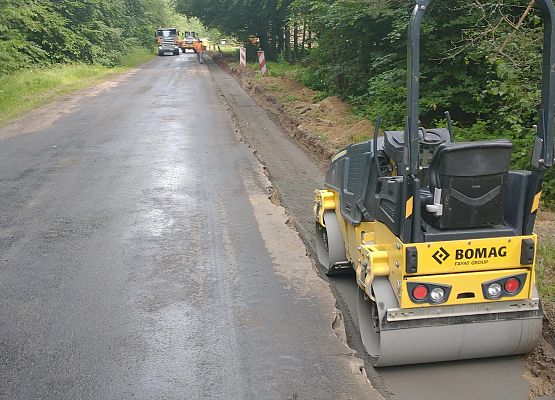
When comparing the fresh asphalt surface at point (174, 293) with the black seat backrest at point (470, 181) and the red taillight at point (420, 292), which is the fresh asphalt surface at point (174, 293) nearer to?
the red taillight at point (420, 292)

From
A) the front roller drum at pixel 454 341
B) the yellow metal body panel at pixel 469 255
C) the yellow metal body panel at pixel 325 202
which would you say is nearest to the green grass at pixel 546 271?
the front roller drum at pixel 454 341

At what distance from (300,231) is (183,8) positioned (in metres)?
39.2

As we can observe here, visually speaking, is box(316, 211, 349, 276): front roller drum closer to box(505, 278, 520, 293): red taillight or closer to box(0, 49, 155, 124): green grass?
box(505, 278, 520, 293): red taillight

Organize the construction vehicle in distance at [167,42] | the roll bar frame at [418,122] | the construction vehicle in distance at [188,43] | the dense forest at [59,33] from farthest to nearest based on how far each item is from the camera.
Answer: the construction vehicle in distance at [188,43], the construction vehicle in distance at [167,42], the dense forest at [59,33], the roll bar frame at [418,122]

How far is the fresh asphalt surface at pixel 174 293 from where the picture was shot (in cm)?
425

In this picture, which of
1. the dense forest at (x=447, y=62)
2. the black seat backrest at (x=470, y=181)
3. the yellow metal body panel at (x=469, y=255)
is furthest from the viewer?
the dense forest at (x=447, y=62)

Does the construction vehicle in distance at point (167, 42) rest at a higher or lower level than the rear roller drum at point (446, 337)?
higher

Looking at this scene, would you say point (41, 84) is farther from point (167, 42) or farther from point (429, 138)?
point (167, 42)

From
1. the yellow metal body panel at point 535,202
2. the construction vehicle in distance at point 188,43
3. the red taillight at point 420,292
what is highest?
the construction vehicle in distance at point 188,43

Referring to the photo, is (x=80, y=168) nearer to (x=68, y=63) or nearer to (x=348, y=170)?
(x=348, y=170)

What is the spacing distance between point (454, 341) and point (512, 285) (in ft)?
1.85

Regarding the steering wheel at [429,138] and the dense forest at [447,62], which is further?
the dense forest at [447,62]

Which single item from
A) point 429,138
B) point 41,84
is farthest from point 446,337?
point 41,84

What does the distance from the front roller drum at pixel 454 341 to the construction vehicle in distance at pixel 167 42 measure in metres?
61.5
